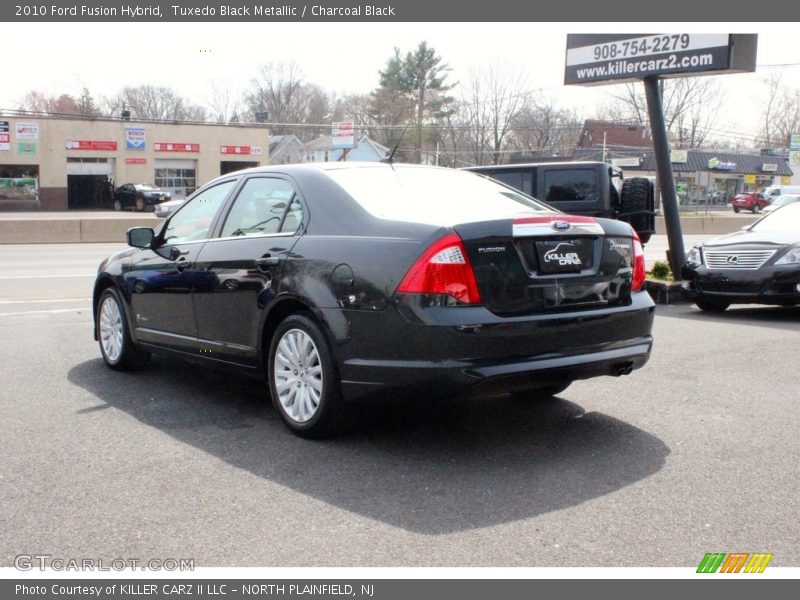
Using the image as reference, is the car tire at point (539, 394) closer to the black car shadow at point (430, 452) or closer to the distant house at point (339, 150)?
the black car shadow at point (430, 452)

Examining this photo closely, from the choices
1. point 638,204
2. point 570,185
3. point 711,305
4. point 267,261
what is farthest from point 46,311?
point 711,305

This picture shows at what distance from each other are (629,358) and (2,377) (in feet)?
15.9

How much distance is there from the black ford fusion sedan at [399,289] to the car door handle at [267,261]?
0.01 m

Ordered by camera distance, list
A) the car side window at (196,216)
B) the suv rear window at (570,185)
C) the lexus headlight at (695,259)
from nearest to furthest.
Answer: the car side window at (196,216) < the lexus headlight at (695,259) < the suv rear window at (570,185)

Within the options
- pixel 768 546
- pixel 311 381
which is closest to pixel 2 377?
A: pixel 311 381

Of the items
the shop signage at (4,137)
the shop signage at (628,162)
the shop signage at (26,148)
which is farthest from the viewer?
the shop signage at (628,162)

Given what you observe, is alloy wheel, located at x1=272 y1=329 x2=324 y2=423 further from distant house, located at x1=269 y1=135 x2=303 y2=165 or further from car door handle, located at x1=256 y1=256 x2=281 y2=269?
distant house, located at x1=269 y1=135 x2=303 y2=165

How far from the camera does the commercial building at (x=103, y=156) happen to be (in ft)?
171

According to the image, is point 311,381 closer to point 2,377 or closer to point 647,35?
point 2,377

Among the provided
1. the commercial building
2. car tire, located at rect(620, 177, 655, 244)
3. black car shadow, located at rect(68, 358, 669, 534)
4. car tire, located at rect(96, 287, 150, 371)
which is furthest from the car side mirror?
the commercial building

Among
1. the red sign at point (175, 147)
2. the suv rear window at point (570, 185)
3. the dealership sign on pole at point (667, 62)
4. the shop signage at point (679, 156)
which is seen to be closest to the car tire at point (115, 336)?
the suv rear window at point (570, 185)

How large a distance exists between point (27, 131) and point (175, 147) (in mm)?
8646

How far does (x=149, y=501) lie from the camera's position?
427 centimetres

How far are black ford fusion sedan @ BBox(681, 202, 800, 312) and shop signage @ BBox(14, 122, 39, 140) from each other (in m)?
48.4
